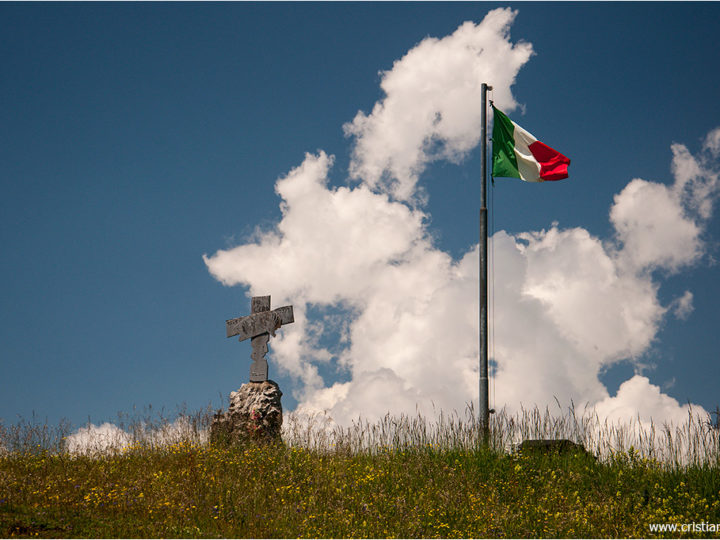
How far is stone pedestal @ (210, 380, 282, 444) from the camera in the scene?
44.3 feet

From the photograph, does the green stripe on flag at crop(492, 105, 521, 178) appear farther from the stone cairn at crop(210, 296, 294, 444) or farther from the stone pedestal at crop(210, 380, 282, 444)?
the stone pedestal at crop(210, 380, 282, 444)

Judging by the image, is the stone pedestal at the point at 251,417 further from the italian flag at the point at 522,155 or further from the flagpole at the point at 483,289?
the italian flag at the point at 522,155

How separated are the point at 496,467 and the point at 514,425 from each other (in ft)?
5.54

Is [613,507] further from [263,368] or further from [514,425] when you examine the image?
[263,368]

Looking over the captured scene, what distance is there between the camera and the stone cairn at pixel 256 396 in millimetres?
13562

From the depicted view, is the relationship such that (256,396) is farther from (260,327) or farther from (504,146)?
(504,146)

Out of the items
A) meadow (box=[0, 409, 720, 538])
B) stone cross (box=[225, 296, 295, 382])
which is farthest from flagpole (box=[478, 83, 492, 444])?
stone cross (box=[225, 296, 295, 382])

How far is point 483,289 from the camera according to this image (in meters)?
13.5

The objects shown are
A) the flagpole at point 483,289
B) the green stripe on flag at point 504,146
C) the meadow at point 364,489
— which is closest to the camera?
the meadow at point 364,489

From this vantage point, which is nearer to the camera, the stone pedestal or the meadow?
the meadow

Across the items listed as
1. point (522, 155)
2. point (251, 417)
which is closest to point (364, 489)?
point (251, 417)

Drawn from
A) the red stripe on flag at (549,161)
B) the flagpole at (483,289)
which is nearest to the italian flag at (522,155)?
the red stripe on flag at (549,161)

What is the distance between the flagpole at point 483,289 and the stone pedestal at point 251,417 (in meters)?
4.73

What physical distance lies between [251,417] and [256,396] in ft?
1.73
